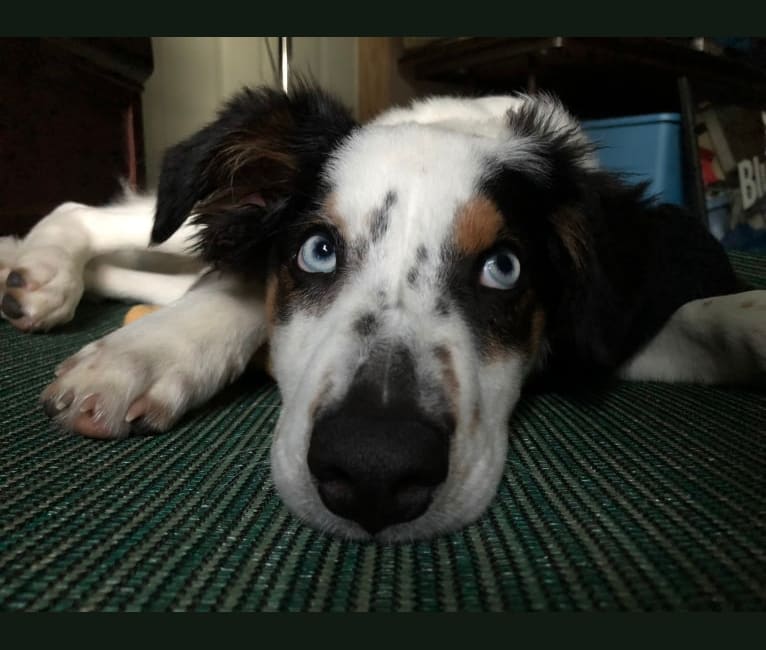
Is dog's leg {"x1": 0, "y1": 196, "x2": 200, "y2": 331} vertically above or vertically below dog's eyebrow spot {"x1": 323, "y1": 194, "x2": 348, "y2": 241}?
below

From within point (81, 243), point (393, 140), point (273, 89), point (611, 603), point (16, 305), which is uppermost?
point (273, 89)

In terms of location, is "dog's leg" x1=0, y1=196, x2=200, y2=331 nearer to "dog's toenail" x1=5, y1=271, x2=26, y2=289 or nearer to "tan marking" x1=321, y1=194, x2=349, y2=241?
"dog's toenail" x1=5, y1=271, x2=26, y2=289

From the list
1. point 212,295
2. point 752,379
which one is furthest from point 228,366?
point 752,379

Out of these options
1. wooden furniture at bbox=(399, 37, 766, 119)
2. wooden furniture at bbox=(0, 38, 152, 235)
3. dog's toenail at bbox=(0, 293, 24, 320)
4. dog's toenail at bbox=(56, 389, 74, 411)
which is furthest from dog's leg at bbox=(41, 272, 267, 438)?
wooden furniture at bbox=(399, 37, 766, 119)

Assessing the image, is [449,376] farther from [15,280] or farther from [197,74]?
[197,74]

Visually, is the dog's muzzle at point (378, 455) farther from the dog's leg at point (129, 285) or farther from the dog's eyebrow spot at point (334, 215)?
the dog's leg at point (129, 285)

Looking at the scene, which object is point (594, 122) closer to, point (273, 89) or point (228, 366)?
point (273, 89)

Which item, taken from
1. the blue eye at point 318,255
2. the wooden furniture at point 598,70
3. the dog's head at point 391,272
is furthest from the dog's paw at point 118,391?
the wooden furniture at point 598,70
